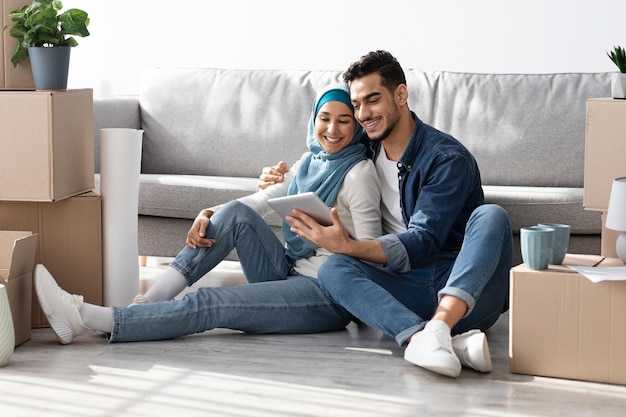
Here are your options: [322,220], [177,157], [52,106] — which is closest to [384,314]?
[322,220]

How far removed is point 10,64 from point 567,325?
1794 millimetres

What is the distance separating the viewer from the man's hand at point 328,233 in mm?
2602

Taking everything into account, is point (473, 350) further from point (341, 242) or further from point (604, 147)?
point (604, 147)

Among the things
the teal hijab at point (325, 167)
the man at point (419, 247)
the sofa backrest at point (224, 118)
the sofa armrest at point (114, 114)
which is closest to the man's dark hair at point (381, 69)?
the man at point (419, 247)

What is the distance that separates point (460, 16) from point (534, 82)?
923 millimetres

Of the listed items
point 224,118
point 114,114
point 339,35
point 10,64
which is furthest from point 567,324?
point 339,35

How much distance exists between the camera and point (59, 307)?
8.74 ft

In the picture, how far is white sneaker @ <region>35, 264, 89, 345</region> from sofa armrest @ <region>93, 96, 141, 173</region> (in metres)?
1.29

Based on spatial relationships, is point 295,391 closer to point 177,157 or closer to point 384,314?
point 384,314

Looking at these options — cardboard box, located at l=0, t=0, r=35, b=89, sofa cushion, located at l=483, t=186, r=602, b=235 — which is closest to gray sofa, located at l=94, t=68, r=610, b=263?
sofa cushion, located at l=483, t=186, r=602, b=235

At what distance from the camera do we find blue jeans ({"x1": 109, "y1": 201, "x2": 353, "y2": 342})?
2678mm

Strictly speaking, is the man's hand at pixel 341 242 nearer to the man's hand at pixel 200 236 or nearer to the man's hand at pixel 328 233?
the man's hand at pixel 328 233

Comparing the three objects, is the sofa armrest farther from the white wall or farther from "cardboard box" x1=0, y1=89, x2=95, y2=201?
"cardboard box" x1=0, y1=89, x2=95, y2=201

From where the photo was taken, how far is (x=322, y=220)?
2.65m
